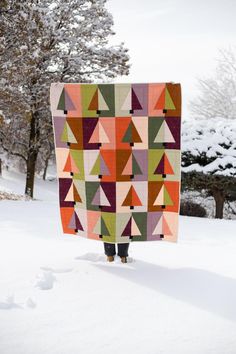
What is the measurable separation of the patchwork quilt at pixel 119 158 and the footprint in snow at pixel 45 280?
71 centimetres

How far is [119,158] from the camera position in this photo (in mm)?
4125

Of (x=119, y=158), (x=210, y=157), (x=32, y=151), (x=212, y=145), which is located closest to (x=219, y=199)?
(x=210, y=157)

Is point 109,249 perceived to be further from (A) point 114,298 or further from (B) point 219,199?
(B) point 219,199

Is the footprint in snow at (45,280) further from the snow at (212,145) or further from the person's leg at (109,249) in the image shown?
the snow at (212,145)

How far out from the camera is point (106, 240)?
4.29m

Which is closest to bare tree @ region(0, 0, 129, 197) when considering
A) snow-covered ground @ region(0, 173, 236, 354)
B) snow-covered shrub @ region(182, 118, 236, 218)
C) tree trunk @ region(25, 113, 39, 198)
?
tree trunk @ region(25, 113, 39, 198)

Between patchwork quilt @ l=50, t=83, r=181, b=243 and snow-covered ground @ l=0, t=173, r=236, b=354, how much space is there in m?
0.45

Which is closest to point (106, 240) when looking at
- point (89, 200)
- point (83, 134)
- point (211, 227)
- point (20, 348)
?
point (89, 200)

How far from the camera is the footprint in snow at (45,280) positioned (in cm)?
357

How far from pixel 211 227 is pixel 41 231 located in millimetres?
3049

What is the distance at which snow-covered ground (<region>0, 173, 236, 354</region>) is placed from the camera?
8.73 feet

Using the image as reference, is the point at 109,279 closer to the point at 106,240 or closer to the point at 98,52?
the point at 106,240

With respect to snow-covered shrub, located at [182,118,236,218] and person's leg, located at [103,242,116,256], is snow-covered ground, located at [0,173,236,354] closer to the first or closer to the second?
person's leg, located at [103,242,116,256]

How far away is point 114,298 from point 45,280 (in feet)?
2.29
